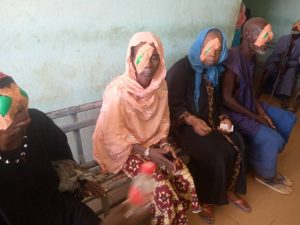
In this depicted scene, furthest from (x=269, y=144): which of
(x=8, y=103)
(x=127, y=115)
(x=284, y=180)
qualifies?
(x=8, y=103)

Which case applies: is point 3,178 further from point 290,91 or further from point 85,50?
point 290,91

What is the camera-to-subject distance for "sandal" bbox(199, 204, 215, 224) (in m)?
2.21

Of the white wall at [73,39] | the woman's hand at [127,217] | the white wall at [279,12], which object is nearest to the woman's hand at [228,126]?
the white wall at [73,39]

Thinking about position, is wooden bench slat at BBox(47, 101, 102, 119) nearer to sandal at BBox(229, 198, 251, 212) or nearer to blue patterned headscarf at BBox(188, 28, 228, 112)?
blue patterned headscarf at BBox(188, 28, 228, 112)

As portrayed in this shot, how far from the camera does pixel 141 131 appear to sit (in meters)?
1.97

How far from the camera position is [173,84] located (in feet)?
7.39

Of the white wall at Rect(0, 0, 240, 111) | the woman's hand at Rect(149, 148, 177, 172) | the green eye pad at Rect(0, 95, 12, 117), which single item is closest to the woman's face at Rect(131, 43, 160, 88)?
the white wall at Rect(0, 0, 240, 111)

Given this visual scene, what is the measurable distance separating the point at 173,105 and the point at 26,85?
1170 millimetres

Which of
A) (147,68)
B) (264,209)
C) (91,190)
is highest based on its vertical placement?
(147,68)

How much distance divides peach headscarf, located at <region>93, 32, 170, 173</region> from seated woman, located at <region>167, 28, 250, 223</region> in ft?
1.12

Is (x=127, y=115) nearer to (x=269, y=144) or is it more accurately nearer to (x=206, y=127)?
(x=206, y=127)

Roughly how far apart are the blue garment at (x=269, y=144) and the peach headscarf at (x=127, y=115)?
1098mm

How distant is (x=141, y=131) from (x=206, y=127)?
0.59 meters

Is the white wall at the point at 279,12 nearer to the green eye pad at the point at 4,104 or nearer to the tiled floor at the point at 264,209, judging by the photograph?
the tiled floor at the point at 264,209
